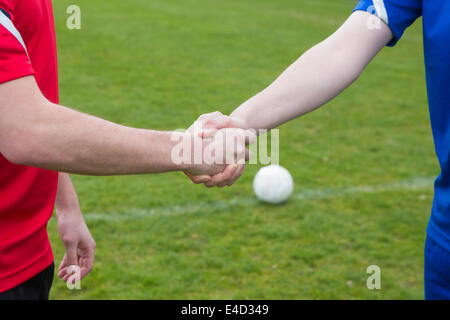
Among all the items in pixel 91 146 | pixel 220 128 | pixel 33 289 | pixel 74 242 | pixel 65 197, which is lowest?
pixel 33 289

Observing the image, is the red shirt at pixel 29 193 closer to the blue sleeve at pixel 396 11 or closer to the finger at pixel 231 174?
the finger at pixel 231 174

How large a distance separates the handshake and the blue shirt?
71 cm

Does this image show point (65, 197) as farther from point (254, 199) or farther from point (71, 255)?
point (254, 199)

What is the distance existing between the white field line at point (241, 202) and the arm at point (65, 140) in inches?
130

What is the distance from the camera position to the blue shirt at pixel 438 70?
1678mm

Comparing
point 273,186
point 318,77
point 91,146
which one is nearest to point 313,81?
point 318,77

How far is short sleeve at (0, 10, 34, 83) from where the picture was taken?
56.5 inches

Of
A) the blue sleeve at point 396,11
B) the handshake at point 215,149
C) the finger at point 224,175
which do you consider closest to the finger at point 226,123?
the handshake at point 215,149

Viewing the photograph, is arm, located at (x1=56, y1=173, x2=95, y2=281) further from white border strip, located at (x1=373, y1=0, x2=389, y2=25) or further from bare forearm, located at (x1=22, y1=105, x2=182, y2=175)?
white border strip, located at (x1=373, y1=0, x2=389, y2=25)

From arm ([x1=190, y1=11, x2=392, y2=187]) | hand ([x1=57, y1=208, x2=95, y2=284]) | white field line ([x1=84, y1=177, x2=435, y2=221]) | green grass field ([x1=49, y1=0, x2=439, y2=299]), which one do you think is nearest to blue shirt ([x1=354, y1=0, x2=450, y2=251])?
arm ([x1=190, y1=11, x2=392, y2=187])

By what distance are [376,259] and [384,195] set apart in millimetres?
1222

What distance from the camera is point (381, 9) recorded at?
195 cm

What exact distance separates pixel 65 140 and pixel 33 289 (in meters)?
0.83
